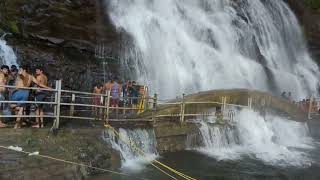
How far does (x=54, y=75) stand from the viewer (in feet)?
72.0

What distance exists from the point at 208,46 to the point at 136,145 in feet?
46.9

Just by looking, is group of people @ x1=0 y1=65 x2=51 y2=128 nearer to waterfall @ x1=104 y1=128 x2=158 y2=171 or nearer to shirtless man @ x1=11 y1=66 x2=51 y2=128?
shirtless man @ x1=11 y1=66 x2=51 y2=128

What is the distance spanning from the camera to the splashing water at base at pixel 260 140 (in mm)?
16644

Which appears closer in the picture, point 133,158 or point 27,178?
point 27,178

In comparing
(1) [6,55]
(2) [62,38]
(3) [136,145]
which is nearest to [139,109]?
(3) [136,145]

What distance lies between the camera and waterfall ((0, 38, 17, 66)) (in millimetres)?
20031

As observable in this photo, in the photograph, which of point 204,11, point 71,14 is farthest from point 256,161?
point 204,11

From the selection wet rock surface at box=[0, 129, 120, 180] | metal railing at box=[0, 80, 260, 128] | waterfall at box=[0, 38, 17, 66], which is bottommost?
wet rock surface at box=[0, 129, 120, 180]

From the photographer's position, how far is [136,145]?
1377 cm

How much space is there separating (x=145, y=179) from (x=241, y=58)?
60.7 feet

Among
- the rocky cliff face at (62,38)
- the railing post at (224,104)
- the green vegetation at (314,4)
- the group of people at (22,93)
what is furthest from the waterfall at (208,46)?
the group of people at (22,93)

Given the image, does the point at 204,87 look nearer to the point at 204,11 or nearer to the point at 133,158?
the point at 204,11

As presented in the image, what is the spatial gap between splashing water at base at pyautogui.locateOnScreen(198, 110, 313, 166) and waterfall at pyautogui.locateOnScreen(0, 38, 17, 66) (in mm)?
8855

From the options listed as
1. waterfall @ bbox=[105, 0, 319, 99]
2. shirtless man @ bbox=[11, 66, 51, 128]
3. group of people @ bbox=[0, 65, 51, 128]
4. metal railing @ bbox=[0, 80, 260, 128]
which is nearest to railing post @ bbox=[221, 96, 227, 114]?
metal railing @ bbox=[0, 80, 260, 128]
